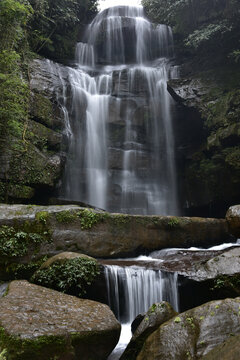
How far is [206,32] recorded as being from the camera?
48.4ft

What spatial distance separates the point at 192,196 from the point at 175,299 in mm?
8974

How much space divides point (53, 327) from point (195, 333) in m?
1.97

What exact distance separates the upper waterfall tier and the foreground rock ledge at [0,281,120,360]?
18.1 meters

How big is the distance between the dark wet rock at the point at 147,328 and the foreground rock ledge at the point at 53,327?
0.33 meters

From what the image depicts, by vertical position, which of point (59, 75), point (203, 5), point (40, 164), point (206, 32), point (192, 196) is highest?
point (203, 5)

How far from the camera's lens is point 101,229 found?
27.1 ft

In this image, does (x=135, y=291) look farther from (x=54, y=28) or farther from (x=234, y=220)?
(x=54, y=28)

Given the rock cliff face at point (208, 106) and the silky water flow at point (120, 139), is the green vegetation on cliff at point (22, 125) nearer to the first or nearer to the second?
the silky water flow at point (120, 139)

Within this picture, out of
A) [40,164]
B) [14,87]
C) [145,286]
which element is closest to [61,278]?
[145,286]

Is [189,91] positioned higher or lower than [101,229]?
higher

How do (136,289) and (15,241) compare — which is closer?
(136,289)

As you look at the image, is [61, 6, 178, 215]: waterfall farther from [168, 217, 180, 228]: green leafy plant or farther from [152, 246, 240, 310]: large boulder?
[152, 246, 240, 310]: large boulder

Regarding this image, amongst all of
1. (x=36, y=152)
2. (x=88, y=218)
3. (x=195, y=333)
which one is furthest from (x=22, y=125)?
(x=195, y=333)

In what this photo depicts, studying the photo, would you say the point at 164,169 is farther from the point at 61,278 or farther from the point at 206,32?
the point at 61,278
